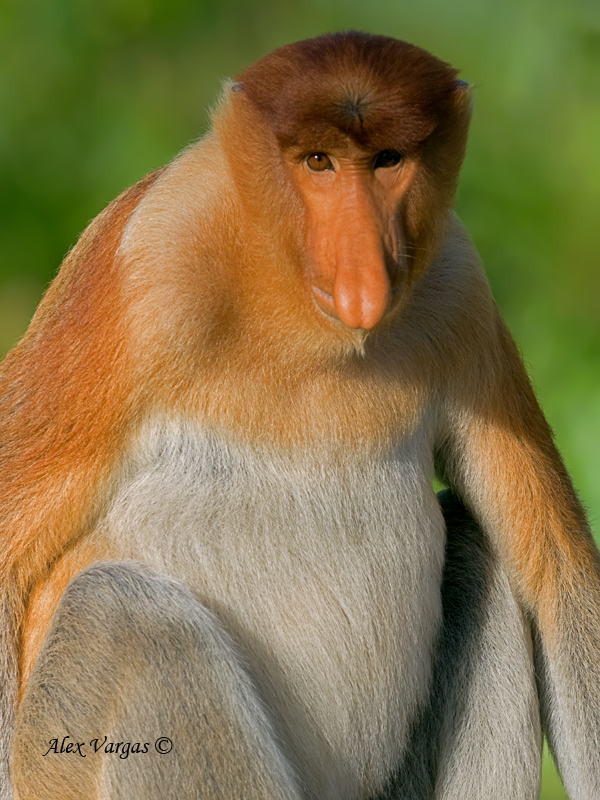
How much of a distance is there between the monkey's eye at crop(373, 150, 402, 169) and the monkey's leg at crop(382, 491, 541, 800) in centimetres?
126

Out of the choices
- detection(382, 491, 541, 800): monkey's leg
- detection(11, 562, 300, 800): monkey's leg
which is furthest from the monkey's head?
detection(382, 491, 541, 800): monkey's leg

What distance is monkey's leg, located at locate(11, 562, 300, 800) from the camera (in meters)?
2.62

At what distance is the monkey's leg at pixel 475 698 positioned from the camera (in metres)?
3.20

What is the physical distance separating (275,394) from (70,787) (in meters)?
1.09

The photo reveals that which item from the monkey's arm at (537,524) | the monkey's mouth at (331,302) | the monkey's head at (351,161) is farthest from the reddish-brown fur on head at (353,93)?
the monkey's arm at (537,524)

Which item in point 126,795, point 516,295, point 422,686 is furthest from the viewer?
point 516,295

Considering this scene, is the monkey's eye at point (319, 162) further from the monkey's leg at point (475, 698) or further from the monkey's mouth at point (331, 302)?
the monkey's leg at point (475, 698)

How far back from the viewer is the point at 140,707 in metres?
2.62

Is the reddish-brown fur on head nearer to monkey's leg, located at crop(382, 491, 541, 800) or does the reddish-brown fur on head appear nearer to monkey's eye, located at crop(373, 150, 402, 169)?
monkey's eye, located at crop(373, 150, 402, 169)

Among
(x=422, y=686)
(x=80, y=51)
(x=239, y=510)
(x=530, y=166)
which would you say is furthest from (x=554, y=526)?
(x=80, y=51)

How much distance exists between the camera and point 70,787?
2699 millimetres

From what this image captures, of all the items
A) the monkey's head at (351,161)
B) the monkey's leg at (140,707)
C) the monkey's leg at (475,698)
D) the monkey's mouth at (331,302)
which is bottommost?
the monkey's leg at (475,698)

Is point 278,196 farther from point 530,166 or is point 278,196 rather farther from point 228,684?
point 530,166

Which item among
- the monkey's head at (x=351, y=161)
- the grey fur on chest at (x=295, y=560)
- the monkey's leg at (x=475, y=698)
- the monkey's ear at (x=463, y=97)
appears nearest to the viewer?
the monkey's head at (x=351, y=161)
